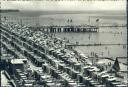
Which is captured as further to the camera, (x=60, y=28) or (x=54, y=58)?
(x=60, y=28)

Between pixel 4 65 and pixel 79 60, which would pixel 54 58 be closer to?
pixel 79 60

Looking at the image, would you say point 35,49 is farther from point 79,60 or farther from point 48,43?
point 79,60

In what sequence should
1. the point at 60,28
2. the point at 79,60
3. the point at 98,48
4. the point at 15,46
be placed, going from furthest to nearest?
the point at 60,28, the point at 98,48, the point at 15,46, the point at 79,60

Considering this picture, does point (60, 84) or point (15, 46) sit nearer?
point (60, 84)

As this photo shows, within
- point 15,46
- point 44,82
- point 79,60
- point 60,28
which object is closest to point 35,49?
point 15,46

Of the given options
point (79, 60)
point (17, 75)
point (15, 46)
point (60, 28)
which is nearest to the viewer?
point (17, 75)

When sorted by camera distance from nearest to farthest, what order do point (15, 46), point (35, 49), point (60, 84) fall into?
1. point (60, 84)
2. point (35, 49)
3. point (15, 46)

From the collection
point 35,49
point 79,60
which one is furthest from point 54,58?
point 35,49

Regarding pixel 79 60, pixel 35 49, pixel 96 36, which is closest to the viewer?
pixel 79 60

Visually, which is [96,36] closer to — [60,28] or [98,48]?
[60,28]
